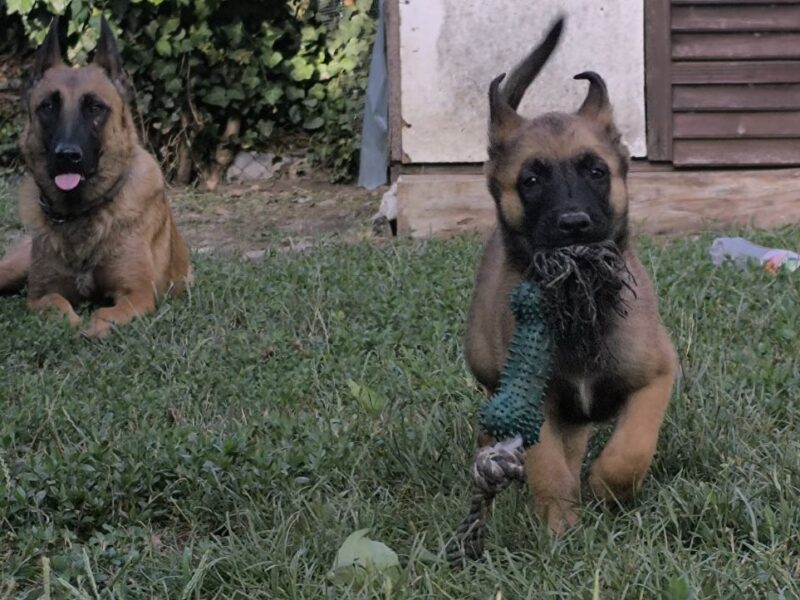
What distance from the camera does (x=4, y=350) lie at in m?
5.34

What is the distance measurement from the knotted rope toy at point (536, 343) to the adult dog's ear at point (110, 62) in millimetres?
4092

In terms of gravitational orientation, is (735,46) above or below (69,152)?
above

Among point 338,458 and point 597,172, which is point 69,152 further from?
point 597,172

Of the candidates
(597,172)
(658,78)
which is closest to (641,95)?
(658,78)

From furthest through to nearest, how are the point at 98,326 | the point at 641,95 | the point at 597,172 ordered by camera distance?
the point at 641,95 < the point at 98,326 < the point at 597,172

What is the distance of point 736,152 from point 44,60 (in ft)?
15.7

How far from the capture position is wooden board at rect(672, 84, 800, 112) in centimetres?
857

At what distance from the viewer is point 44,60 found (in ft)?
21.7

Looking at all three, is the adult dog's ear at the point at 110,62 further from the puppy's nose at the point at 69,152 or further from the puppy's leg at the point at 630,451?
the puppy's leg at the point at 630,451

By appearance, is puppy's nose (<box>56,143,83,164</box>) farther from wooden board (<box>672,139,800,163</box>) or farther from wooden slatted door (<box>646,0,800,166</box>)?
wooden board (<box>672,139,800,163</box>)

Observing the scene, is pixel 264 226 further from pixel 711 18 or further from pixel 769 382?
pixel 769 382

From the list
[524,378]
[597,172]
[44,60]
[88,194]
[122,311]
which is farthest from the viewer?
[44,60]

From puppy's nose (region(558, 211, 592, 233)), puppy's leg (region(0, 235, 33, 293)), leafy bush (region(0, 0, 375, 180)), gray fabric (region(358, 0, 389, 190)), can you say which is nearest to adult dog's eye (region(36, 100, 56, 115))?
puppy's leg (region(0, 235, 33, 293))

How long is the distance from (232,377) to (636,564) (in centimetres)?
242
